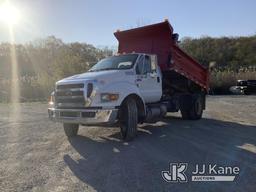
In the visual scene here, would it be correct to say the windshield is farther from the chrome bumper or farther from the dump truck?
the chrome bumper

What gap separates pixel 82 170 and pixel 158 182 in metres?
1.56

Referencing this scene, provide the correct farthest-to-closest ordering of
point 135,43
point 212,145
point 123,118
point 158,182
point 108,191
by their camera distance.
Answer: point 135,43, point 123,118, point 212,145, point 158,182, point 108,191

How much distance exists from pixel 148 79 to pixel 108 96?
7.50ft

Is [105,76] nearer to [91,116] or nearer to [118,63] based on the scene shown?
[91,116]

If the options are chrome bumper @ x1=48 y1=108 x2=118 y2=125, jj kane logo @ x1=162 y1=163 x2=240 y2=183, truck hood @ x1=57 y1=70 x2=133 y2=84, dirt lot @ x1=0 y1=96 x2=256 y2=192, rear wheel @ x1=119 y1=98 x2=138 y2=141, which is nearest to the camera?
dirt lot @ x1=0 y1=96 x2=256 y2=192

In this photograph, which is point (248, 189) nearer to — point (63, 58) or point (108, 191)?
point (108, 191)


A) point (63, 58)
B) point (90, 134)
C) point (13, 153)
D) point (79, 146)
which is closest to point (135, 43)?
point (90, 134)

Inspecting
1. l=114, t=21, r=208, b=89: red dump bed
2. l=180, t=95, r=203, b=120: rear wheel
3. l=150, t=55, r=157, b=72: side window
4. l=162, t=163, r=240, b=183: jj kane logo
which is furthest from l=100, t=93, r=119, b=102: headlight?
l=180, t=95, r=203, b=120: rear wheel

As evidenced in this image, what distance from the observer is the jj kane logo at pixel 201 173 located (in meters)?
6.42

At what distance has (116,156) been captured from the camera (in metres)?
8.09

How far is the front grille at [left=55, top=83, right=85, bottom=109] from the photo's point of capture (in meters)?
9.38

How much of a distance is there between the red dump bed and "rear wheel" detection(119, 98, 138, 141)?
3.22 m

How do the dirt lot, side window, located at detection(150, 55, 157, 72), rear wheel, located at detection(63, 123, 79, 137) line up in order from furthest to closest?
side window, located at detection(150, 55, 157, 72), rear wheel, located at detection(63, 123, 79, 137), the dirt lot

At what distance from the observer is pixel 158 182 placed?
6.23 m
